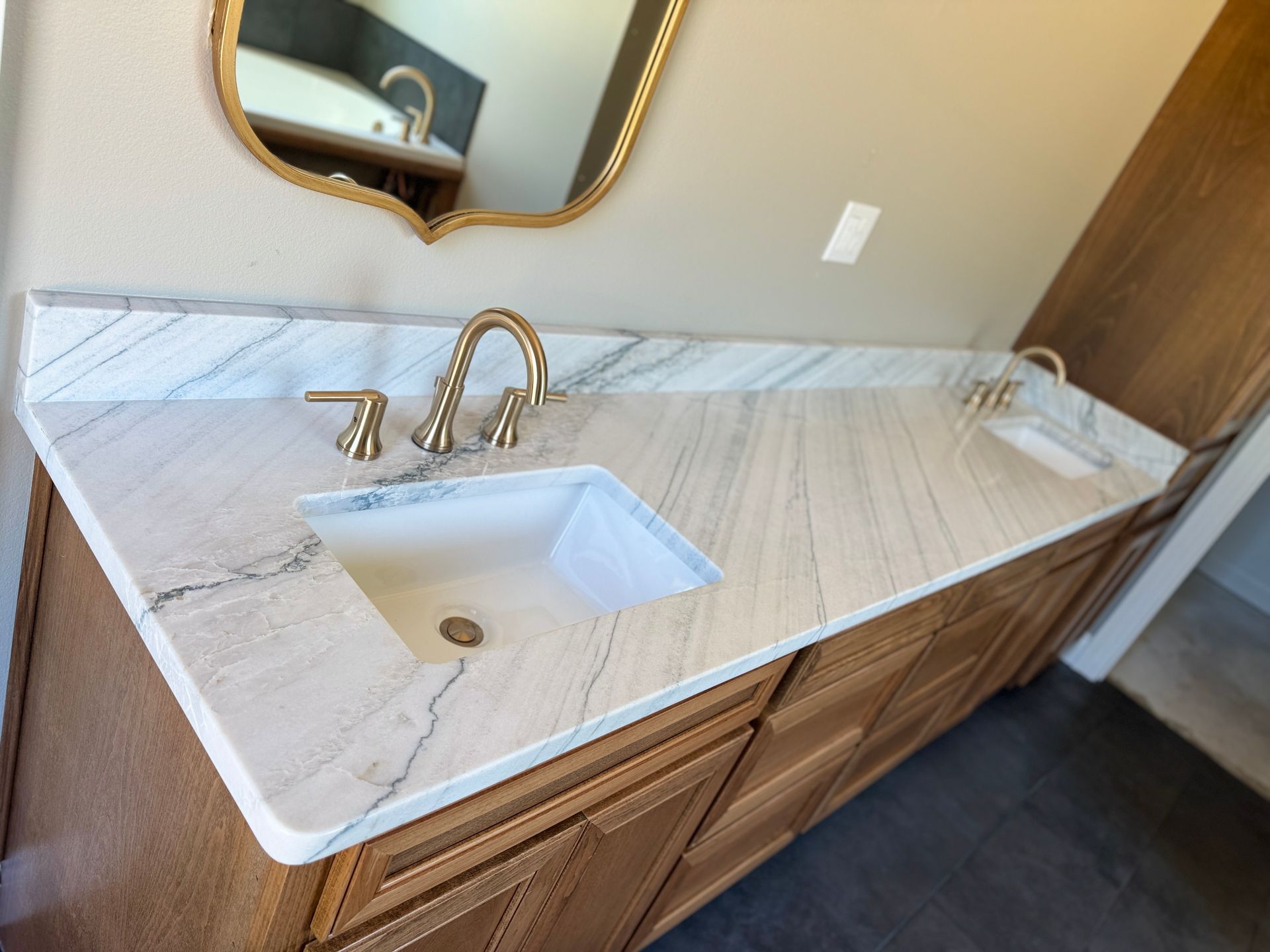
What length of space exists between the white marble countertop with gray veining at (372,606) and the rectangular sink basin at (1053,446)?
0.91 m

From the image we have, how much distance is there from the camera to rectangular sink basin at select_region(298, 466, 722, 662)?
1.12 meters

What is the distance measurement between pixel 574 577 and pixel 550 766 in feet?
1.52

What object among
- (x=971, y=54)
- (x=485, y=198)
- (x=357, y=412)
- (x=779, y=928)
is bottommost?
(x=779, y=928)

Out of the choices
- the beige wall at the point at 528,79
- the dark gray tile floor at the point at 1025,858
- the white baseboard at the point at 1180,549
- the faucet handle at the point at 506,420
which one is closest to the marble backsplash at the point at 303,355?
the faucet handle at the point at 506,420

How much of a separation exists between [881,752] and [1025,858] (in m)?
0.54

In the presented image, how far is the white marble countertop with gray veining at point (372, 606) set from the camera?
2.39 feet

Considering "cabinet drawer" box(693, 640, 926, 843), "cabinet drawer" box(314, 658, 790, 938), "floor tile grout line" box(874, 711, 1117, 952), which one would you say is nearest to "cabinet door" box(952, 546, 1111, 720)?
"floor tile grout line" box(874, 711, 1117, 952)

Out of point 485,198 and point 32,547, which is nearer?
point 32,547

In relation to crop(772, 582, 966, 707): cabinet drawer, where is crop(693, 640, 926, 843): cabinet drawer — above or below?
below

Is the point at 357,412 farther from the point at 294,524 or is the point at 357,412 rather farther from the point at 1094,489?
the point at 1094,489

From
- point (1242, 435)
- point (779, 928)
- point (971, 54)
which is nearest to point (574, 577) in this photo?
point (779, 928)

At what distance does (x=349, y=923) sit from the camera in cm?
80

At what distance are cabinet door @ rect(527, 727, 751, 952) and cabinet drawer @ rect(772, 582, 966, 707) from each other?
0.11 meters

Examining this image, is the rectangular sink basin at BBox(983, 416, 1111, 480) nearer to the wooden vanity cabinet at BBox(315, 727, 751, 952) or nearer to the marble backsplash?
the marble backsplash
